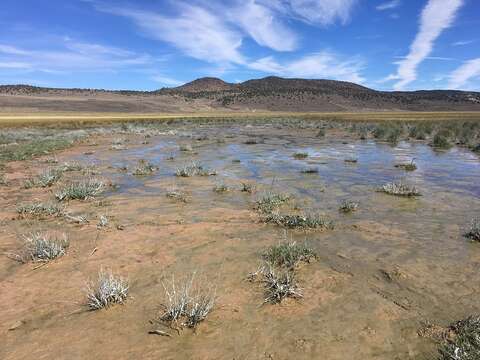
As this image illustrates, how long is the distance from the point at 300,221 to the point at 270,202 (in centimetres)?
162

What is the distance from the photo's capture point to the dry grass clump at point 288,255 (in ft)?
18.2

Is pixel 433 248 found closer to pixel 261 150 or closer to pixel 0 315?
pixel 0 315

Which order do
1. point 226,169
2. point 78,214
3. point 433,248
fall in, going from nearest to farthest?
point 433,248 < point 78,214 < point 226,169

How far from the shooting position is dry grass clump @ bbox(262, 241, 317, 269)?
5545mm

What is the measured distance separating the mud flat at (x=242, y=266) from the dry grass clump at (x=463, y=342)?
13 centimetres

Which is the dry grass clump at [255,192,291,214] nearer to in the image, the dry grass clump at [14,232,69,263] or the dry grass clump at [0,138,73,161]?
the dry grass clump at [14,232,69,263]

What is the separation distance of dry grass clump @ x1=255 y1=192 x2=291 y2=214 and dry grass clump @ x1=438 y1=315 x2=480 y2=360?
15.4 feet

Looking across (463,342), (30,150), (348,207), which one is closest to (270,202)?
(348,207)

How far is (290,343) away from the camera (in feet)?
12.4

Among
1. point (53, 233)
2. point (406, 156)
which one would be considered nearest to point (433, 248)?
point (53, 233)

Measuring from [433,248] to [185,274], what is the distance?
405 cm

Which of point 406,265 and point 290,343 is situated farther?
point 406,265

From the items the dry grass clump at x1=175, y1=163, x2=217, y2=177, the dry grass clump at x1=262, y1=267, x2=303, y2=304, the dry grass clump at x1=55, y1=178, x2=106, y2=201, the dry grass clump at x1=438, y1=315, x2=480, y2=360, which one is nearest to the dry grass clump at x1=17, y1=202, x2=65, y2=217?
the dry grass clump at x1=55, y1=178, x2=106, y2=201

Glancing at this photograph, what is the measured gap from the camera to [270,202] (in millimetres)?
8836
